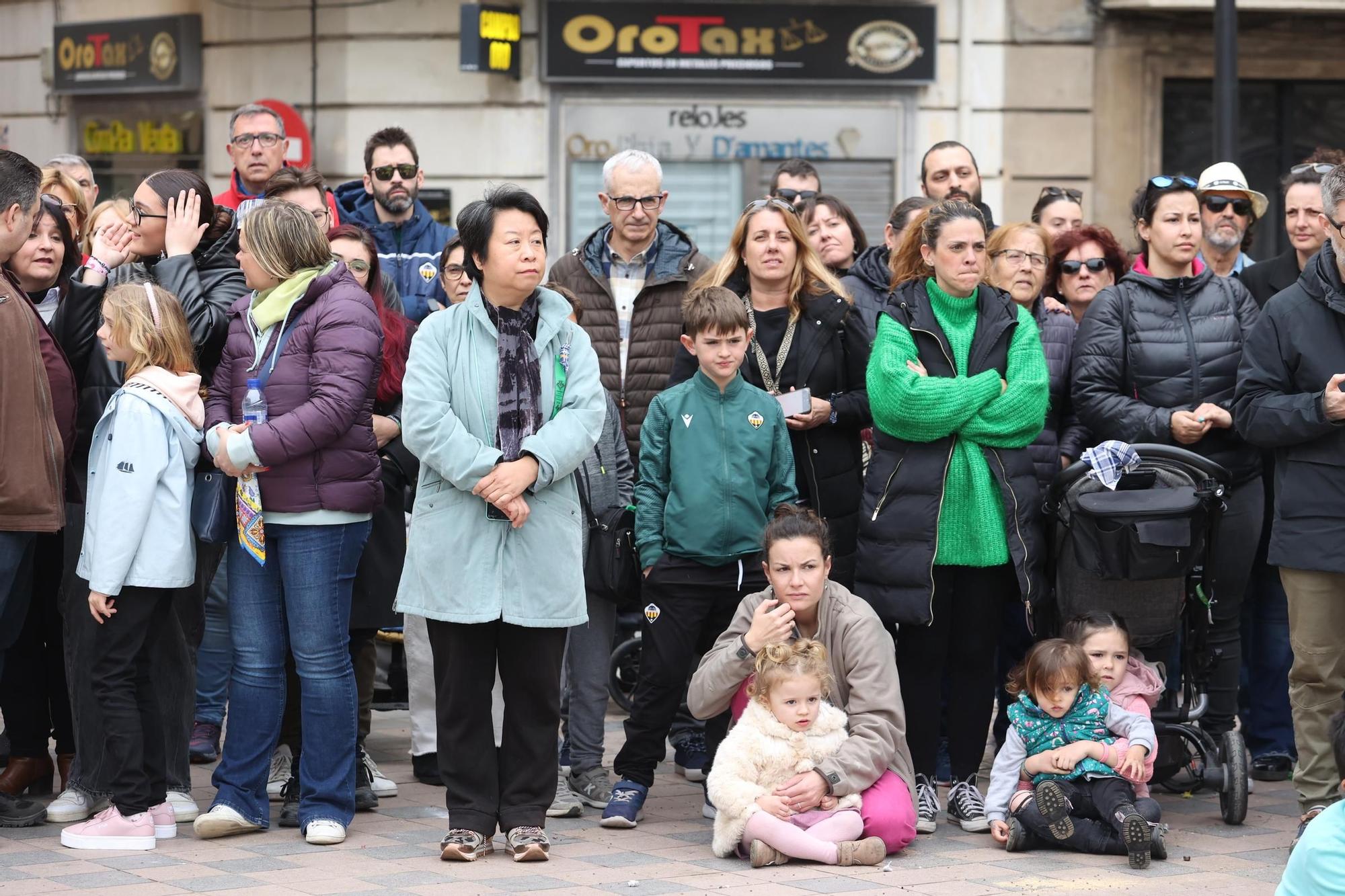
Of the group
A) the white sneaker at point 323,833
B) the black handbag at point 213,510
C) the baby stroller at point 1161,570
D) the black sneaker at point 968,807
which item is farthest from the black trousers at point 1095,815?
the black handbag at point 213,510

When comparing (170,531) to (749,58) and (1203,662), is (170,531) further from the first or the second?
(749,58)

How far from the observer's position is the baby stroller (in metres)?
6.58

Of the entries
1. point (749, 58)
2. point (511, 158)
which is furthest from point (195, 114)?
point (749, 58)

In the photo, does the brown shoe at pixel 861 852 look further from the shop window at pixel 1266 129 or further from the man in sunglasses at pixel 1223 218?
the shop window at pixel 1266 129

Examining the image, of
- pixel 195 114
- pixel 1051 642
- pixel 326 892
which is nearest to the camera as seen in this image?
pixel 326 892

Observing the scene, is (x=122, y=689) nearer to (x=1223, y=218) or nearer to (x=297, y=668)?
(x=297, y=668)

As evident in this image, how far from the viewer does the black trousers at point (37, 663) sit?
7.02 metres

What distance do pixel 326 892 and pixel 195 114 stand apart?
12404mm

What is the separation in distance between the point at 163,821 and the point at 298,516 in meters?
1.20

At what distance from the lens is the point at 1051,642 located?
6.59 metres

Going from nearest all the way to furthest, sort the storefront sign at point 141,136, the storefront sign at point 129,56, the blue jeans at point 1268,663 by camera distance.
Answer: the blue jeans at point 1268,663
the storefront sign at point 129,56
the storefront sign at point 141,136

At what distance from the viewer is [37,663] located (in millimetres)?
7043

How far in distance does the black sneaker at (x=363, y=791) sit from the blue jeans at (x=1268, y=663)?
12.1 feet

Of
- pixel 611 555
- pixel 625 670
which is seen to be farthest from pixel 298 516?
pixel 625 670
